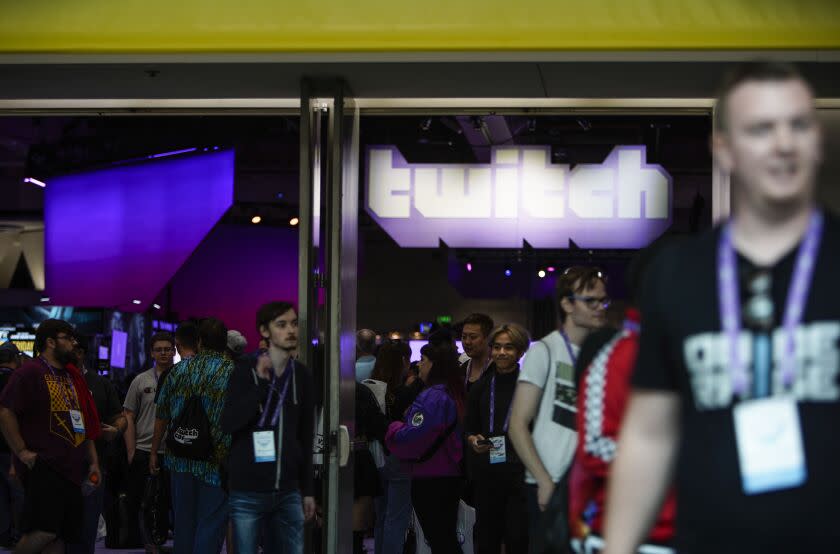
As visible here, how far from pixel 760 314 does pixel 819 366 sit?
0.12m

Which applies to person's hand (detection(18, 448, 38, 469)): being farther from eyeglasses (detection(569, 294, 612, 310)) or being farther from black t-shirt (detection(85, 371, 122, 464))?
eyeglasses (detection(569, 294, 612, 310))

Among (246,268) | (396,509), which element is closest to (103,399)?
(396,509)

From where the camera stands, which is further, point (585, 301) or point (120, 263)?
point (120, 263)

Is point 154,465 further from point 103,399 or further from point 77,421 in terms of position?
point 77,421

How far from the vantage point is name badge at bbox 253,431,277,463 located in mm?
5793

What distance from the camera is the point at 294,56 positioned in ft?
19.2

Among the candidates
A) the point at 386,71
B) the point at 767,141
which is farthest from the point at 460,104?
the point at 767,141

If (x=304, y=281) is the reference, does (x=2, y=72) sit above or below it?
above

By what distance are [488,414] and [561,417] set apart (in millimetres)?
2011

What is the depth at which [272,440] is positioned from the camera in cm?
581

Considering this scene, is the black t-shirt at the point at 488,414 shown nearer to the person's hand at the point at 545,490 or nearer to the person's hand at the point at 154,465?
the person's hand at the point at 545,490

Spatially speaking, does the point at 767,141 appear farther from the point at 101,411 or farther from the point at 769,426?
the point at 101,411

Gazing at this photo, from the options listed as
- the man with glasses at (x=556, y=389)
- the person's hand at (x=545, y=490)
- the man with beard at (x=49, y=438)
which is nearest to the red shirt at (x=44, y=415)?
the man with beard at (x=49, y=438)

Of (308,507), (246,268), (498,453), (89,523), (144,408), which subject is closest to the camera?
(308,507)
